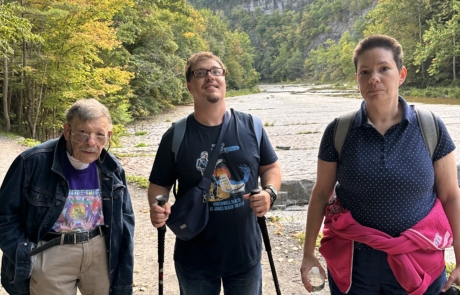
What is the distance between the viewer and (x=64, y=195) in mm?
2080

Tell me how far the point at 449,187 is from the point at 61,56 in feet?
39.9

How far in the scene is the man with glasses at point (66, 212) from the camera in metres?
2.02

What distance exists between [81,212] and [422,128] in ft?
6.22

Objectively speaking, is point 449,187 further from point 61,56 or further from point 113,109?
point 113,109

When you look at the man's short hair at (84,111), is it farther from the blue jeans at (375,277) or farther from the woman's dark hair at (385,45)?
the blue jeans at (375,277)

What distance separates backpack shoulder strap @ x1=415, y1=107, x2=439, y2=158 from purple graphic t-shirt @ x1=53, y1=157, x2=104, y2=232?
1790mm

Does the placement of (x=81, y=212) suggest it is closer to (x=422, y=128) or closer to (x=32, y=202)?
(x=32, y=202)

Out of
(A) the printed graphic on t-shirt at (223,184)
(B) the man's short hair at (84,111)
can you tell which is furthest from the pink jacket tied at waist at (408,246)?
(B) the man's short hair at (84,111)

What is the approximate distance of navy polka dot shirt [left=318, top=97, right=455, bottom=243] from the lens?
1766 mm

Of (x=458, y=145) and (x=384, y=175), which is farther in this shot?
(x=458, y=145)

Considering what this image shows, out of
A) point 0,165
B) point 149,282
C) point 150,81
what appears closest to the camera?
point 149,282

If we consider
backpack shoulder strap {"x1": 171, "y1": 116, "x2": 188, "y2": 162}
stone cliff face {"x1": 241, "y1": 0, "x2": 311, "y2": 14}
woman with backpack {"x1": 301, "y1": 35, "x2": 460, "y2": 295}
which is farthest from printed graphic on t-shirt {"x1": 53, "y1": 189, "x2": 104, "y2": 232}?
stone cliff face {"x1": 241, "y1": 0, "x2": 311, "y2": 14}

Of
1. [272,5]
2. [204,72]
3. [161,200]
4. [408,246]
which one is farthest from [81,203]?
[272,5]

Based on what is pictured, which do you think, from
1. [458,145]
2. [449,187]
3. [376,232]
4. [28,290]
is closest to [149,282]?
[28,290]
